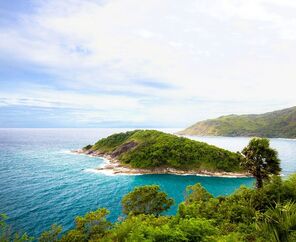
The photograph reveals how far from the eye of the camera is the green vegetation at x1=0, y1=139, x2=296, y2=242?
12.1m

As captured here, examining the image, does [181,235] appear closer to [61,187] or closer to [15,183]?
[61,187]

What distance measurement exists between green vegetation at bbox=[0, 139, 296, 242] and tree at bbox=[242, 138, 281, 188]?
0.65 feet

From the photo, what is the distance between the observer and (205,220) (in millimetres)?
18547

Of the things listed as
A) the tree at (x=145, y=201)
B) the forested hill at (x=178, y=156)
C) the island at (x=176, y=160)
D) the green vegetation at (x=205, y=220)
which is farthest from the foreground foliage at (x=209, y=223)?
the forested hill at (x=178, y=156)

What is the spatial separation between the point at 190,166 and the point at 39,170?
72863mm

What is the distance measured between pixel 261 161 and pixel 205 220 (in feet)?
108

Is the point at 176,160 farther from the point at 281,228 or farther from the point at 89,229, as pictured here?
the point at 281,228

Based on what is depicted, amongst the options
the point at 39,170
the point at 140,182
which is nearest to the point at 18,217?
the point at 140,182

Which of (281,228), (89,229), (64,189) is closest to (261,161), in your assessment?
(89,229)

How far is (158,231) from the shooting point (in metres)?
15.2

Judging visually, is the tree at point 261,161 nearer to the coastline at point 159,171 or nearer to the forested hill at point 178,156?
the coastline at point 159,171

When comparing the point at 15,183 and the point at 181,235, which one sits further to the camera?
the point at 15,183

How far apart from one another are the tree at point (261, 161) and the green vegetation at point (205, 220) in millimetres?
197

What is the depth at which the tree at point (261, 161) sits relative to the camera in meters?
45.3
